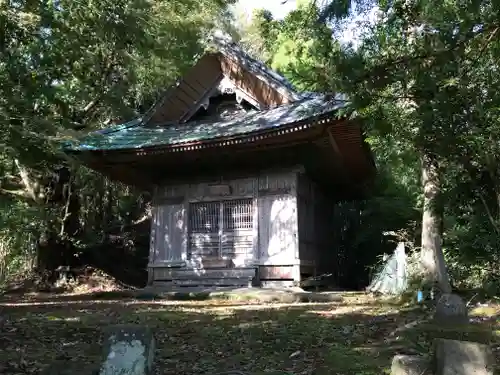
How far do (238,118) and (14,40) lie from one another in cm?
612

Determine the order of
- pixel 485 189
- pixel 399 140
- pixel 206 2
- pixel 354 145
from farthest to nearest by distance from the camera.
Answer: pixel 206 2, pixel 354 145, pixel 399 140, pixel 485 189

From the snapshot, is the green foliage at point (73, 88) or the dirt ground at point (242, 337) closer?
the dirt ground at point (242, 337)

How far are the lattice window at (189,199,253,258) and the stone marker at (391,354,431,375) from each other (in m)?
8.36

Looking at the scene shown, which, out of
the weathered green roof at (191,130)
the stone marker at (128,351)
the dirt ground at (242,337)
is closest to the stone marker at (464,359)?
the dirt ground at (242,337)

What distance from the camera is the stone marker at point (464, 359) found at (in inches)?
135

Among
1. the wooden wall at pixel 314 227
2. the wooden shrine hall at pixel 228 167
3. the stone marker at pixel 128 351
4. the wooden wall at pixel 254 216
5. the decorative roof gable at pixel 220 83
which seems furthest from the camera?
the wooden wall at pixel 314 227

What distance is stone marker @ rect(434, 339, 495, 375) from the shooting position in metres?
3.43

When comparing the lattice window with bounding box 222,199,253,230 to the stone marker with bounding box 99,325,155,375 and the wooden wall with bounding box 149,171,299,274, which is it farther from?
the stone marker with bounding box 99,325,155,375

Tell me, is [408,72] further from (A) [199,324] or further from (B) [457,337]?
(A) [199,324]

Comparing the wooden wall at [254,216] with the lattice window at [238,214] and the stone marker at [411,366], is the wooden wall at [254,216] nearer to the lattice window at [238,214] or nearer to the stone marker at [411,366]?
the lattice window at [238,214]

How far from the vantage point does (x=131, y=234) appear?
18.3 metres

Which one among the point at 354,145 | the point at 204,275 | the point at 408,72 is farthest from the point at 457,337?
the point at 204,275

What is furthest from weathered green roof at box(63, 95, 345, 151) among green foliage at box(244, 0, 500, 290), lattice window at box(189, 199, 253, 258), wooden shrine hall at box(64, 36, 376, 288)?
green foliage at box(244, 0, 500, 290)

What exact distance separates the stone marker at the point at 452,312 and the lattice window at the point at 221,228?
256 inches
